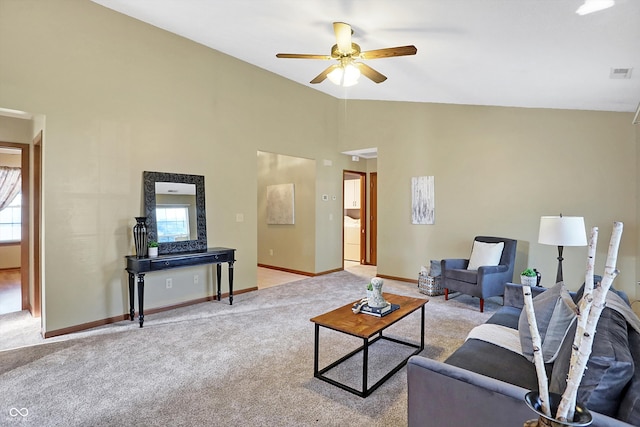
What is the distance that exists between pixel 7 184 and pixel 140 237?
544 centimetres

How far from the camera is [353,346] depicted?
3.16 m

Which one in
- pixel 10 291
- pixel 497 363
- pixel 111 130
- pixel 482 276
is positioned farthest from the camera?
pixel 10 291

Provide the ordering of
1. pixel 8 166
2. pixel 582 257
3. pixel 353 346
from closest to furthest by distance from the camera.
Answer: pixel 353 346
pixel 582 257
pixel 8 166

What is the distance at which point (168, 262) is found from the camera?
3869mm

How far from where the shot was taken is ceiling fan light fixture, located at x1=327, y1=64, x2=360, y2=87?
3459mm

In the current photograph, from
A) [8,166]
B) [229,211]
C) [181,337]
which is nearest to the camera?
[181,337]

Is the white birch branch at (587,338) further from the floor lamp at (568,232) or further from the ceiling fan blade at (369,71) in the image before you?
the floor lamp at (568,232)

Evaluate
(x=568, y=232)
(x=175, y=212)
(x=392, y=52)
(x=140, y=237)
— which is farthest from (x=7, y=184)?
(x=568, y=232)

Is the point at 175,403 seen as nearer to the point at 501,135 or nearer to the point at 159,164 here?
the point at 159,164

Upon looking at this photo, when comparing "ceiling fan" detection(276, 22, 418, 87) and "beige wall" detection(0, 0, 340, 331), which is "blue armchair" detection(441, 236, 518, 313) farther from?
Result: "beige wall" detection(0, 0, 340, 331)

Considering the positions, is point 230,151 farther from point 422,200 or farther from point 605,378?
point 605,378

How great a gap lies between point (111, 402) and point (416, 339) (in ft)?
8.51

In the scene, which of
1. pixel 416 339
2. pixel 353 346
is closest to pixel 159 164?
pixel 353 346

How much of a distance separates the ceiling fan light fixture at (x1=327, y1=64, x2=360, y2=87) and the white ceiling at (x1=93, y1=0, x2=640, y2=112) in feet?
1.25
